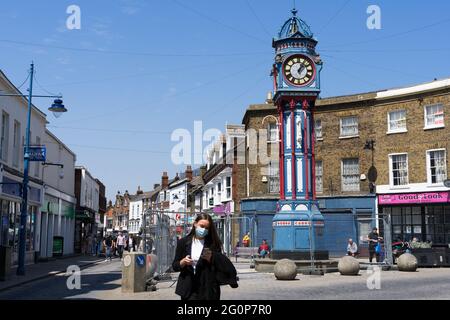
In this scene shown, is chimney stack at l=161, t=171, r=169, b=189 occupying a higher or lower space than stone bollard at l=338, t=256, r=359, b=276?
higher

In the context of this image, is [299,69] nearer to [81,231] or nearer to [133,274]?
[133,274]

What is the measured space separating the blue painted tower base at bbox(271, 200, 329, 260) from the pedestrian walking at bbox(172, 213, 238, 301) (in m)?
14.2

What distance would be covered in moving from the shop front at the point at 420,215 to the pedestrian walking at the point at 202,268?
2616 cm

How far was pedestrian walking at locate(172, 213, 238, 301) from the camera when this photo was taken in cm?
593

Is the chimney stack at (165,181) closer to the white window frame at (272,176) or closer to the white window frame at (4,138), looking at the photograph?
the white window frame at (272,176)

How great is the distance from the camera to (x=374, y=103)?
33.7 metres

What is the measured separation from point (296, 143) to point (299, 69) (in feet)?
10.5

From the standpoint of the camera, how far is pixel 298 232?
67.1 ft

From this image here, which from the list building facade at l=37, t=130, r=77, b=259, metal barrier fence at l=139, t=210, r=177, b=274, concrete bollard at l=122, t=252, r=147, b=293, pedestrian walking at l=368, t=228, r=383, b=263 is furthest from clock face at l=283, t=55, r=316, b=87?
building facade at l=37, t=130, r=77, b=259

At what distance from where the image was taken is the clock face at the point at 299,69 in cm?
2200

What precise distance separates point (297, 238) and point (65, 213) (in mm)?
23219

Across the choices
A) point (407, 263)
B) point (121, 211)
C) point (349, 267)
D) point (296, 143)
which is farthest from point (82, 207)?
point (121, 211)

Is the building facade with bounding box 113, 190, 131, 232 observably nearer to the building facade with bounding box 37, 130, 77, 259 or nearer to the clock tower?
the building facade with bounding box 37, 130, 77, 259
